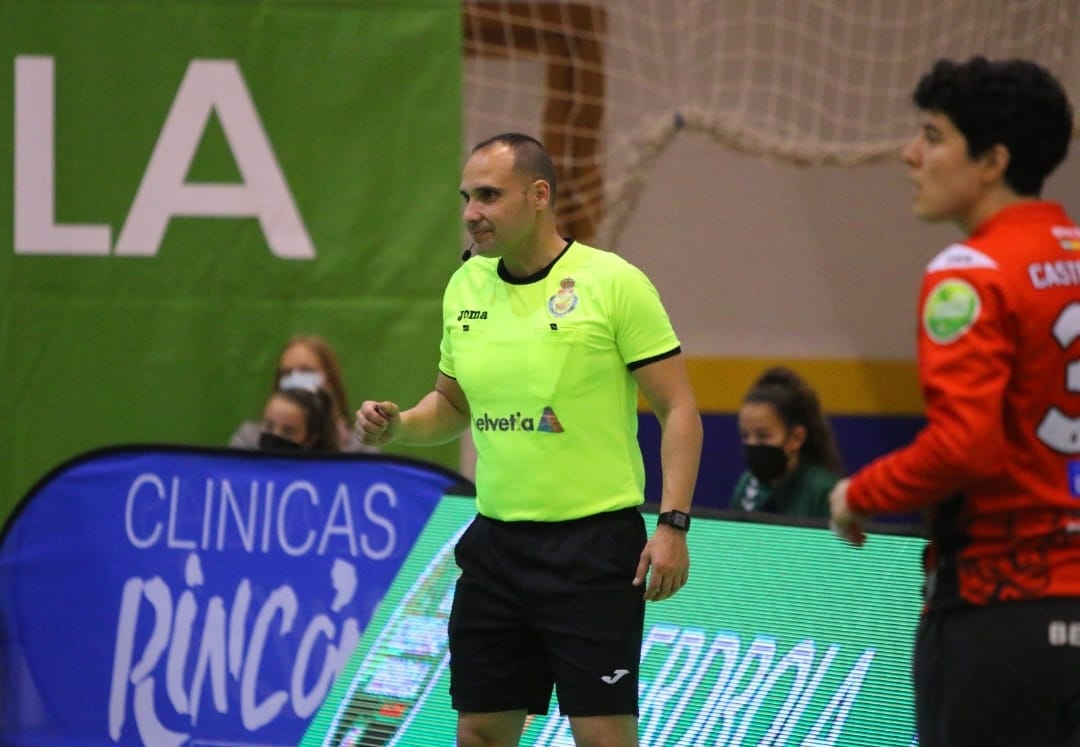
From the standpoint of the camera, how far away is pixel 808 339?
387 inches

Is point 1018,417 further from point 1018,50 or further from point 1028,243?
point 1018,50

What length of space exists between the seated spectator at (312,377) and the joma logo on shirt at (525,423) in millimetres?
2228

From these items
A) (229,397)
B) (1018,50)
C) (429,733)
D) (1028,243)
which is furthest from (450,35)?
(1028,243)

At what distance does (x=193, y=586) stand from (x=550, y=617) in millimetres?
2101

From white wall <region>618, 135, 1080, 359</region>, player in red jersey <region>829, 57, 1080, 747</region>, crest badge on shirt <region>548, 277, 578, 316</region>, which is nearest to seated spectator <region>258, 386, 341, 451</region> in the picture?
crest badge on shirt <region>548, 277, 578, 316</region>

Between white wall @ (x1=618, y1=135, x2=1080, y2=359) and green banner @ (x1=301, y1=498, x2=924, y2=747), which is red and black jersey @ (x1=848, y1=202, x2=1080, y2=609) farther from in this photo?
white wall @ (x1=618, y1=135, x2=1080, y2=359)

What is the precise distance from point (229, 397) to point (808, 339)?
447 cm

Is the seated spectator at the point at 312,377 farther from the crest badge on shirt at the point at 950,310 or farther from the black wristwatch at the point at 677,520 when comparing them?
the crest badge on shirt at the point at 950,310

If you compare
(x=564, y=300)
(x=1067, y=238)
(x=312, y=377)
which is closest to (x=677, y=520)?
(x=564, y=300)

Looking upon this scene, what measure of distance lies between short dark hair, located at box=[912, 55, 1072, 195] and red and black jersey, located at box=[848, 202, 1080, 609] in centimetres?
9

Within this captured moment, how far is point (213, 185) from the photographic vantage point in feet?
20.7

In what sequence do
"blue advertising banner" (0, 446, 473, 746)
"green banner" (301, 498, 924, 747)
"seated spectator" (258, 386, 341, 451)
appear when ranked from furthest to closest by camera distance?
"seated spectator" (258, 386, 341, 451) → "blue advertising banner" (0, 446, 473, 746) → "green banner" (301, 498, 924, 747)

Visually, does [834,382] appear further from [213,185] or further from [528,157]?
[528,157]

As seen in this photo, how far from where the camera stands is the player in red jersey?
267 cm
